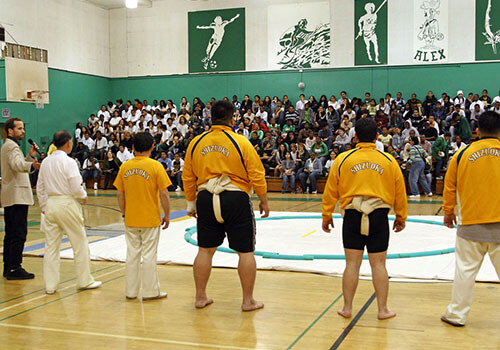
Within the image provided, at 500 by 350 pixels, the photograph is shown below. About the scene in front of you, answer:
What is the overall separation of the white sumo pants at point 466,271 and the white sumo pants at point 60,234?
3.68 m

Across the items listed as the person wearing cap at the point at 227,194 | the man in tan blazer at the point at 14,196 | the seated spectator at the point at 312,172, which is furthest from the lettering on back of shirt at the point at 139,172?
the seated spectator at the point at 312,172

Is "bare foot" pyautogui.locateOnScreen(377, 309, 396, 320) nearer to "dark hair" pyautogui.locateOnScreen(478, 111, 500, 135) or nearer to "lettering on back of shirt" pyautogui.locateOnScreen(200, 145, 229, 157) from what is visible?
"dark hair" pyautogui.locateOnScreen(478, 111, 500, 135)

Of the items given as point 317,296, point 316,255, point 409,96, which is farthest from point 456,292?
point 409,96

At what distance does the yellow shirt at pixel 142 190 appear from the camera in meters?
5.52

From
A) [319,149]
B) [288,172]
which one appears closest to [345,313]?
[288,172]

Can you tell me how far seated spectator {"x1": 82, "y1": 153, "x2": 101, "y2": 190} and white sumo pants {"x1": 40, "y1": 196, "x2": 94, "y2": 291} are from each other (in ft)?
51.8

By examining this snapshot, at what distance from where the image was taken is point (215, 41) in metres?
26.4

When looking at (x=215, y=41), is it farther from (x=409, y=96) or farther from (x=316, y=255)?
(x=316, y=255)

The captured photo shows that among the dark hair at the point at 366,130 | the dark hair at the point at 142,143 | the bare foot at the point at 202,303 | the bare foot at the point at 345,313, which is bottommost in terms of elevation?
the bare foot at the point at 202,303

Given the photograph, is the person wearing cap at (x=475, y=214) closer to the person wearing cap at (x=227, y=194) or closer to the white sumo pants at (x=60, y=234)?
the person wearing cap at (x=227, y=194)

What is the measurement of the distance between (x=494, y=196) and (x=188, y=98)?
23.5 m

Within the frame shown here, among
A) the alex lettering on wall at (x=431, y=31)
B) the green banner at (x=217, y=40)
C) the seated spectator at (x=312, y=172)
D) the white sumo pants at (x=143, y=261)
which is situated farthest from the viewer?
the green banner at (x=217, y=40)

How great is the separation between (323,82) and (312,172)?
7984 mm

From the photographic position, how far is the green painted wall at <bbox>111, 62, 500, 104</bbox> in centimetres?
2305
